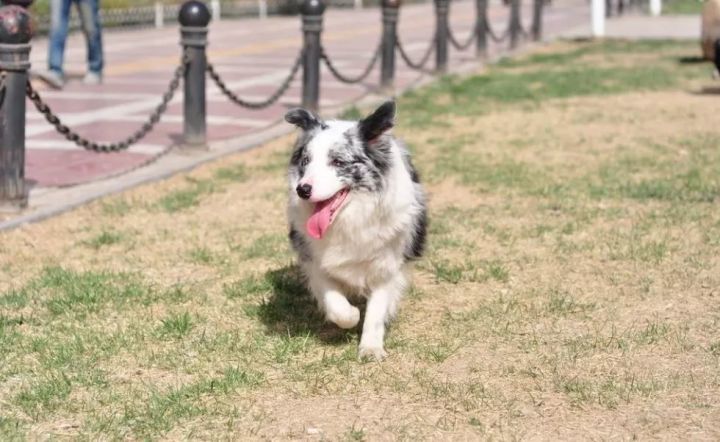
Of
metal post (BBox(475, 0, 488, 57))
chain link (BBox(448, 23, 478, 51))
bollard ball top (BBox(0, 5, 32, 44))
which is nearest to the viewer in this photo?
bollard ball top (BBox(0, 5, 32, 44))

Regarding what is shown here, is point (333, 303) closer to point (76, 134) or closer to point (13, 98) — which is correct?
point (13, 98)

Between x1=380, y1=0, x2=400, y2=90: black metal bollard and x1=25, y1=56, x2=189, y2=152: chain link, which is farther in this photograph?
x1=380, y1=0, x2=400, y2=90: black metal bollard

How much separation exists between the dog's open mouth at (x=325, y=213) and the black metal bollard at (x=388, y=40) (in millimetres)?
8908

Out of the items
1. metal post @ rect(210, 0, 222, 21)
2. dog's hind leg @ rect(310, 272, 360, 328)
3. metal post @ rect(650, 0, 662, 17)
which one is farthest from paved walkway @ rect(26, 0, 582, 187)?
metal post @ rect(650, 0, 662, 17)

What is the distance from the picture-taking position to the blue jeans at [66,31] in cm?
1274

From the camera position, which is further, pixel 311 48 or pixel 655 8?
pixel 655 8

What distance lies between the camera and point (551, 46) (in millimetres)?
19812

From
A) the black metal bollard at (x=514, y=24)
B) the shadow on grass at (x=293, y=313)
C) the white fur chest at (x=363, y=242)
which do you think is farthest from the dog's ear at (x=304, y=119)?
the black metal bollard at (x=514, y=24)

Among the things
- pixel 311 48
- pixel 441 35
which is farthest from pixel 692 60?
pixel 311 48

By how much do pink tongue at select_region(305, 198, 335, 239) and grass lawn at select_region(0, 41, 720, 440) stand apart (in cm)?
56

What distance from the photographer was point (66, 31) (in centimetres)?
1290

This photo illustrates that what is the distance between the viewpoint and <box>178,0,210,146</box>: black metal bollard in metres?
8.66

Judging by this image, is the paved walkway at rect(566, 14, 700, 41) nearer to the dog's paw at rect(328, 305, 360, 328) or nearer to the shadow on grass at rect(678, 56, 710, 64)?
the shadow on grass at rect(678, 56, 710, 64)

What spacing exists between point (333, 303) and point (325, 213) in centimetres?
45
